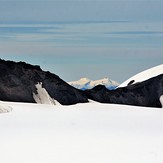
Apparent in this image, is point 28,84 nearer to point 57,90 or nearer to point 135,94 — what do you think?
point 57,90

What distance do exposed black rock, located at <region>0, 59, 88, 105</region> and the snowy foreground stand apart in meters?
2.19

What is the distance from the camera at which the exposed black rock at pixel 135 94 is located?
32875mm

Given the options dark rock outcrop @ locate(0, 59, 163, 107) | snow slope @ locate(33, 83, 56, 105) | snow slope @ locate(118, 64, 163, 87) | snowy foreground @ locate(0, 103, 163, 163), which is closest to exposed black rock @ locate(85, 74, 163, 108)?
dark rock outcrop @ locate(0, 59, 163, 107)

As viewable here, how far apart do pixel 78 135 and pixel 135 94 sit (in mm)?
18251

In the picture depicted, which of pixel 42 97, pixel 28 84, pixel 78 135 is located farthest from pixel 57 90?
pixel 78 135

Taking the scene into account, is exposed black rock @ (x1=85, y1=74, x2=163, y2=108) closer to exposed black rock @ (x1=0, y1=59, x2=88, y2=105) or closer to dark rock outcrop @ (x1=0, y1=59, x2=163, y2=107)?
dark rock outcrop @ (x1=0, y1=59, x2=163, y2=107)

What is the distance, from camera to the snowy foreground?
1248 cm

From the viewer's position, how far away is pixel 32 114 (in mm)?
23203

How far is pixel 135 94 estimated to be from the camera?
34406 millimetres

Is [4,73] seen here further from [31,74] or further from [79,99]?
[79,99]

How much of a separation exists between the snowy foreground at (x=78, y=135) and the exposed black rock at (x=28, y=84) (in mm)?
2189

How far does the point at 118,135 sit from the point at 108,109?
10.8 m

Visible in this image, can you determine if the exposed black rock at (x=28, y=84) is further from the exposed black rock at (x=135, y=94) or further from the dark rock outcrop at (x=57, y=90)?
the exposed black rock at (x=135, y=94)

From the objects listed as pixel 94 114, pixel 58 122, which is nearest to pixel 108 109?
pixel 94 114
